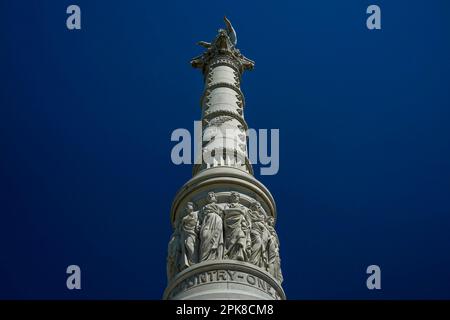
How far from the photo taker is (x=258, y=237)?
13.4 metres

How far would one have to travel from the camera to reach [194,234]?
43.5 feet

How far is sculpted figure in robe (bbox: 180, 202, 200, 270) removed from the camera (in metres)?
12.9

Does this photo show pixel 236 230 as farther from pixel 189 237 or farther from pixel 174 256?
pixel 174 256

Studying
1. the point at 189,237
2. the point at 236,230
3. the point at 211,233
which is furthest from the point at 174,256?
the point at 236,230

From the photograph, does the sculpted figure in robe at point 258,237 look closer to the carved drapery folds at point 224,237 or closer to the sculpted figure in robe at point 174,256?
the carved drapery folds at point 224,237

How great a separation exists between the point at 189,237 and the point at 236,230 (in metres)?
0.84

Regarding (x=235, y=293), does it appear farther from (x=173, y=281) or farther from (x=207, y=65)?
(x=207, y=65)

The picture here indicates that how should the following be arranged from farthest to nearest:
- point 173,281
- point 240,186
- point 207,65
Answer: point 207,65
point 240,186
point 173,281

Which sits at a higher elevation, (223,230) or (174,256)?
(223,230)

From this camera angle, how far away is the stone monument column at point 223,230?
40.3ft

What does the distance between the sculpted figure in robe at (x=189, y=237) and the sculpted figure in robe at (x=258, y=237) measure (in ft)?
3.24

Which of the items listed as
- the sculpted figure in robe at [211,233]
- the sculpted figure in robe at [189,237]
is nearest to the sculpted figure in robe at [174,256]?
the sculpted figure in robe at [189,237]
